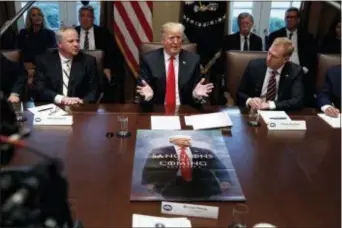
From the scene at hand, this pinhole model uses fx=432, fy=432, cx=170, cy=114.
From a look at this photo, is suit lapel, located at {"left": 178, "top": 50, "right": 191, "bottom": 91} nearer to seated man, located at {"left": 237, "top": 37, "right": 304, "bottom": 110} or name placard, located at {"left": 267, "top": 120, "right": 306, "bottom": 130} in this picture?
seated man, located at {"left": 237, "top": 37, "right": 304, "bottom": 110}

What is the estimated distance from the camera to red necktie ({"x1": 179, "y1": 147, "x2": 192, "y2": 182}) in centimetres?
174

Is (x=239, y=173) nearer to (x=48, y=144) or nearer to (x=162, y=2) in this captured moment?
(x=48, y=144)

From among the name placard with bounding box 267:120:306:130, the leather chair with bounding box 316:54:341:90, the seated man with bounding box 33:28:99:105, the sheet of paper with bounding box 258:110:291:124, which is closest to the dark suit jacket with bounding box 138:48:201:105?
the seated man with bounding box 33:28:99:105

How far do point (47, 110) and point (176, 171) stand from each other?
98cm

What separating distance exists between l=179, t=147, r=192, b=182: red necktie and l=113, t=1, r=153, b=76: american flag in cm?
272

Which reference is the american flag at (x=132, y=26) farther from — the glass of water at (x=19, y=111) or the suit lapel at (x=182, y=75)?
the glass of water at (x=19, y=111)

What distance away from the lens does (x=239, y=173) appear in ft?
5.95

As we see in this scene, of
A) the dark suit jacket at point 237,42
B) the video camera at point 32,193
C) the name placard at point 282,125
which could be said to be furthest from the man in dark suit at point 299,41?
the video camera at point 32,193

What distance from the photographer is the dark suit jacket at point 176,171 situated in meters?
1.65

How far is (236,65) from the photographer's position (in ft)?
10.7

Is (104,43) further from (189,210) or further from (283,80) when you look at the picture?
(189,210)

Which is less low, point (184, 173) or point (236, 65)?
point (236, 65)

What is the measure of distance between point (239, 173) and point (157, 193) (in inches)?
15.3

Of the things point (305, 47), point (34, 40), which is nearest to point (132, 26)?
point (34, 40)
